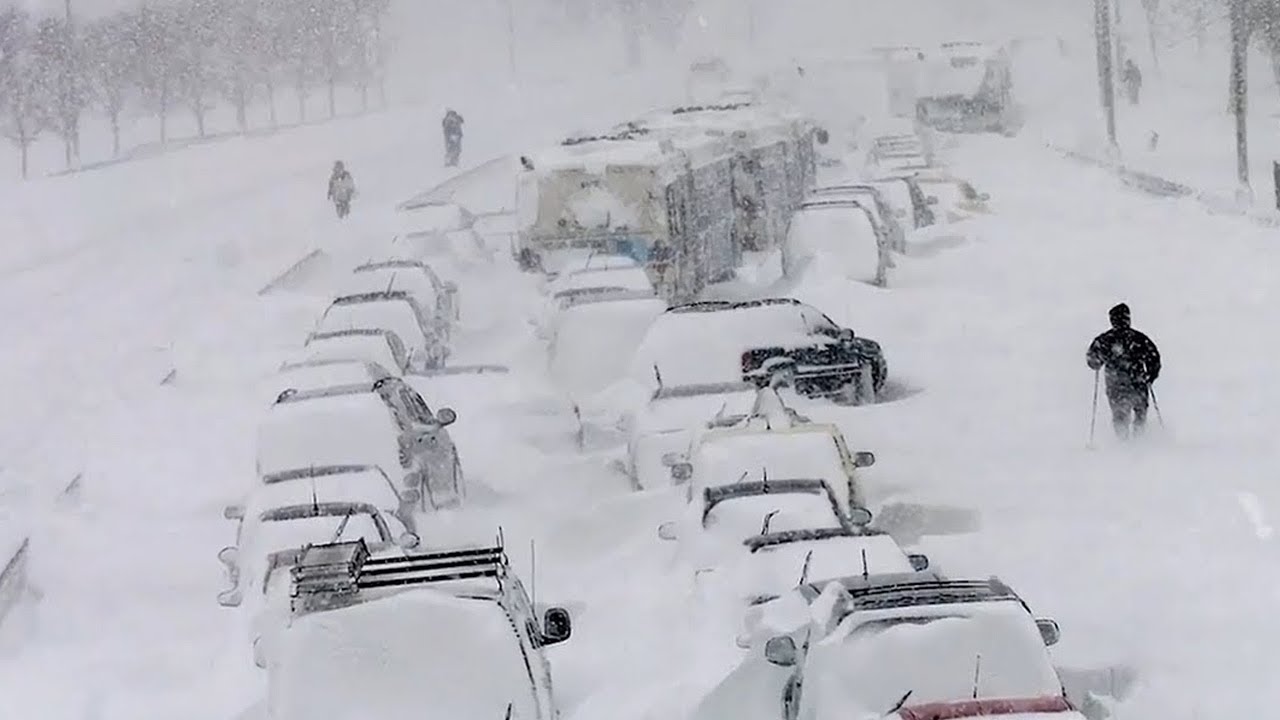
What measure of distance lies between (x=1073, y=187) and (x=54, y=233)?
24.4 m

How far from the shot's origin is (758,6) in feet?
359

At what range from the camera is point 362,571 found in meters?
8.25

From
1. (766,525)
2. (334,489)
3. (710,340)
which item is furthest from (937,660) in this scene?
(710,340)

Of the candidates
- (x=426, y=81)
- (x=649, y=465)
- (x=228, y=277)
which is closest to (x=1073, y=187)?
(x=228, y=277)

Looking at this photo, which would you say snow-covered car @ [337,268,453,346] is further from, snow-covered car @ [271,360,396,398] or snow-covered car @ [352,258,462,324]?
snow-covered car @ [271,360,396,398]

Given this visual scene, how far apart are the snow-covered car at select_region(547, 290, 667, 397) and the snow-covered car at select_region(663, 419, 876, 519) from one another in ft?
19.9

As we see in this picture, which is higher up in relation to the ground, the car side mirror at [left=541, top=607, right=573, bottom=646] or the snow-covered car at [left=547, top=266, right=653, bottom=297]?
the snow-covered car at [left=547, top=266, right=653, bottom=297]

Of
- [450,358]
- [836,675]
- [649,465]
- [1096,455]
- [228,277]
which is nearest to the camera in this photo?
[836,675]

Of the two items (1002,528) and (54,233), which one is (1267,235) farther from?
(54,233)

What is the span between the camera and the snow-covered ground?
35.7 ft

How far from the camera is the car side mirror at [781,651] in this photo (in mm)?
8227

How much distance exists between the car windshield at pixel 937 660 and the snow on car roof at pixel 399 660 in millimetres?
1443

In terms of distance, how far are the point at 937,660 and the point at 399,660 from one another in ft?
7.91

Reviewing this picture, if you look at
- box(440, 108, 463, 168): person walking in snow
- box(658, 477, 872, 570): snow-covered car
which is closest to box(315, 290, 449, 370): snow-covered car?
box(658, 477, 872, 570): snow-covered car
